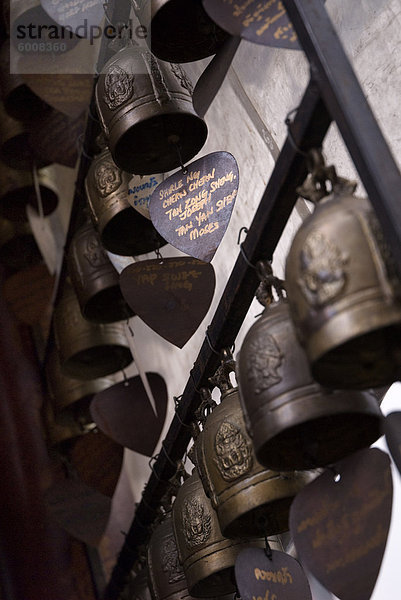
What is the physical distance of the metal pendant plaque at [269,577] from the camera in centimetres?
136

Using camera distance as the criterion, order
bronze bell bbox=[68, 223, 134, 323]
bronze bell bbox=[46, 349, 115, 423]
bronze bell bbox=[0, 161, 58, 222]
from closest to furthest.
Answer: bronze bell bbox=[68, 223, 134, 323] < bronze bell bbox=[46, 349, 115, 423] < bronze bell bbox=[0, 161, 58, 222]

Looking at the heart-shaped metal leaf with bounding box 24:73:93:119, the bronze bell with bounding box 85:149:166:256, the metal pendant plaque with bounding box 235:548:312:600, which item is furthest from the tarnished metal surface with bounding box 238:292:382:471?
the heart-shaped metal leaf with bounding box 24:73:93:119

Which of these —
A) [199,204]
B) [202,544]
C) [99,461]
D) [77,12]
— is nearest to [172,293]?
[199,204]

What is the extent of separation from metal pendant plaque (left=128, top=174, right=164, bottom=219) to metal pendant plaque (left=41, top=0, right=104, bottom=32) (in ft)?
1.64

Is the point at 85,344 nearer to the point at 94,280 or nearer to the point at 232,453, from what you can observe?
the point at 94,280

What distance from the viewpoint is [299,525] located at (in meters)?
1.21

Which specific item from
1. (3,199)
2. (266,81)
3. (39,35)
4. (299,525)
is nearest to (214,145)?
(266,81)

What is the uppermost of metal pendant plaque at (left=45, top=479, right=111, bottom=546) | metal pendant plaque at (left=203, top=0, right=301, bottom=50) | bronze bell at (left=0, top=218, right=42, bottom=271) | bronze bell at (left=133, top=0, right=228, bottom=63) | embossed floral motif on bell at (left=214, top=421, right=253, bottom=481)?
bronze bell at (left=0, top=218, right=42, bottom=271)

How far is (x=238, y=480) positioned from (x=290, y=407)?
281 millimetres

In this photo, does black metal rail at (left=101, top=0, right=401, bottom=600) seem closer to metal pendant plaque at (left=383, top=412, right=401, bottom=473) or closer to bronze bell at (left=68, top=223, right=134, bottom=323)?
metal pendant plaque at (left=383, top=412, right=401, bottom=473)

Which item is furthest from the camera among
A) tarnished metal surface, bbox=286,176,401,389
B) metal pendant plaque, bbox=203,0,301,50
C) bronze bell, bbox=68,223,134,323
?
bronze bell, bbox=68,223,134,323

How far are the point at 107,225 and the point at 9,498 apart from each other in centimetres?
159

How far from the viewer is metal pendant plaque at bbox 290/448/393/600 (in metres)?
1.16

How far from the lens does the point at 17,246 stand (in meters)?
3.53
